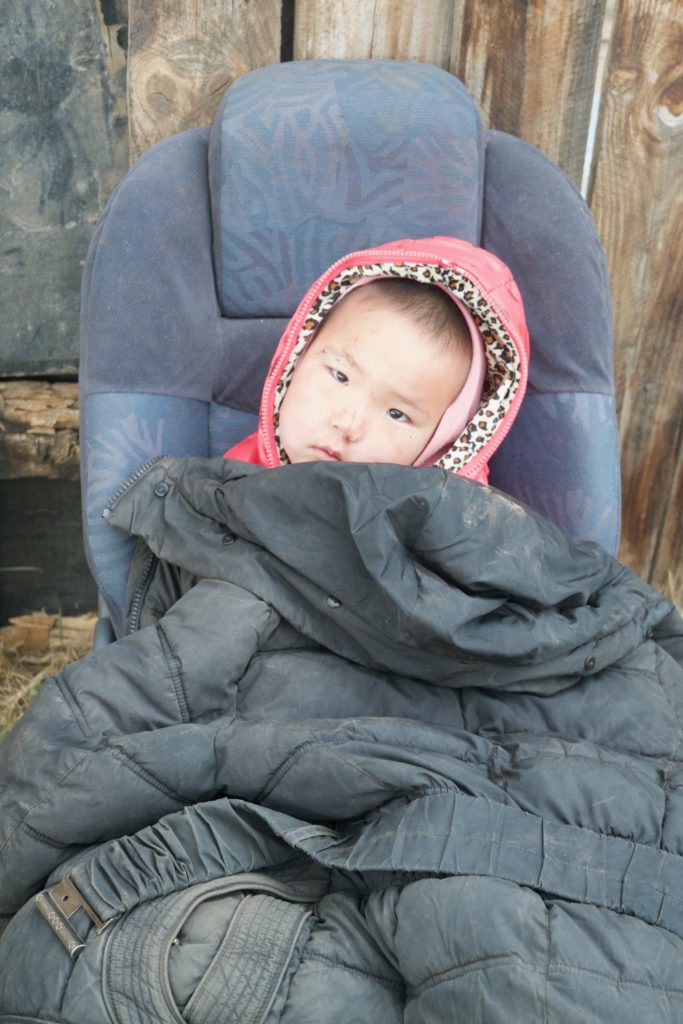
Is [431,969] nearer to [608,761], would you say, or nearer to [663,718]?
[608,761]

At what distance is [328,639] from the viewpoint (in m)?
1.41

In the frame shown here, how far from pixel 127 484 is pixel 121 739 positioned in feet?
1.70

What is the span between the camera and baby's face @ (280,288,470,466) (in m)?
1.62

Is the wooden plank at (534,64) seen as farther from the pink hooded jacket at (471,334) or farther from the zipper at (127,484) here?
the zipper at (127,484)

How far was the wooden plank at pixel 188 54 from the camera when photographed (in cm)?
185

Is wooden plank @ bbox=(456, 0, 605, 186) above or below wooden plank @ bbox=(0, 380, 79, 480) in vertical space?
above

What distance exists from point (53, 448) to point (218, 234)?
0.65 m

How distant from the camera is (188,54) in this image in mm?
1875

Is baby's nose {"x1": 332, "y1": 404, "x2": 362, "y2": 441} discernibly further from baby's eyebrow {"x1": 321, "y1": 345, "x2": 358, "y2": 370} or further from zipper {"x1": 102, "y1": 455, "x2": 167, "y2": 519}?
zipper {"x1": 102, "y1": 455, "x2": 167, "y2": 519}

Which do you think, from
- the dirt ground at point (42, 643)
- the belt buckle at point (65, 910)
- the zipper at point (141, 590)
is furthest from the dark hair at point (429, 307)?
the dirt ground at point (42, 643)

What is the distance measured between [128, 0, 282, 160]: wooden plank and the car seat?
14cm

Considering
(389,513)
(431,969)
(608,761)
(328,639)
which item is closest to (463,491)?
(389,513)

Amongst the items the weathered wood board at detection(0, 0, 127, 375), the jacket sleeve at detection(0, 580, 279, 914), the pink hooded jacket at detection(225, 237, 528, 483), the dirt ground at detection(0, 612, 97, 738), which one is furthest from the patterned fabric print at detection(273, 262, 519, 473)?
the dirt ground at detection(0, 612, 97, 738)

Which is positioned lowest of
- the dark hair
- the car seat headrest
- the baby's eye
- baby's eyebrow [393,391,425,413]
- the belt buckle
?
the belt buckle
